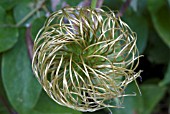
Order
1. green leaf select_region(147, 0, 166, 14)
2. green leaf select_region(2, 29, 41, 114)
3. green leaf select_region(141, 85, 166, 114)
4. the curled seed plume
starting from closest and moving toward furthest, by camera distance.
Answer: the curled seed plume, green leaf select_region(2, 29, 41, 114), green leaf select_region(147, 0, 166, 14), green leaf select_region(141, 85, 166, 114)

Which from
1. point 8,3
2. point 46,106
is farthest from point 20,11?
point 46,106

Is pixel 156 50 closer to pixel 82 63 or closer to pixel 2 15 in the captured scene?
pixel 2 15

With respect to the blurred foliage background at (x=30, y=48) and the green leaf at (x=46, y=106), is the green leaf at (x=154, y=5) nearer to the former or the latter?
the blurred foliage background at (x=30, y=48)

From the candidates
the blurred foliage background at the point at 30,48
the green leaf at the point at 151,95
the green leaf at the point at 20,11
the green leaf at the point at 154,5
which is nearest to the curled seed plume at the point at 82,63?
the blurred foliage background at the point at 30,48

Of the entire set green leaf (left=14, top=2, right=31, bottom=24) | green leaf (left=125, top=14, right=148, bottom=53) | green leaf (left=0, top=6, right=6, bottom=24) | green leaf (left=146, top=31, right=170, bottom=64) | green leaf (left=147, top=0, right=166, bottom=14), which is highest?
green leaf (left=0, top=6, right=6, bottom=24)

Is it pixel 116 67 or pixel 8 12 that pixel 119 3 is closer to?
pixel 8 12

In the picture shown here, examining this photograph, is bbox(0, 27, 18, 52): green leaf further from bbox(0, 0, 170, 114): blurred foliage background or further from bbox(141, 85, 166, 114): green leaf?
bbox(141, 85, 166, 114): green leaf

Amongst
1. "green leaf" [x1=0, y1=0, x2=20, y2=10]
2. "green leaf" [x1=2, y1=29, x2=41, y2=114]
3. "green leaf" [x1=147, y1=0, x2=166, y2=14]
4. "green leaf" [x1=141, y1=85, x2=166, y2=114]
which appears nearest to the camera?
"green leaf" [x1=2, y1=29, x2=41, y2=114]

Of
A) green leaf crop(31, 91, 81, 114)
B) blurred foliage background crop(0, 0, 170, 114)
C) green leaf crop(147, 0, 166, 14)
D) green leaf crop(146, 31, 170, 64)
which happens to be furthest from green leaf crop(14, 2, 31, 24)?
green leaf crop(146, 31, 170, 64)
